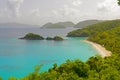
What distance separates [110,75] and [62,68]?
29.7 ft

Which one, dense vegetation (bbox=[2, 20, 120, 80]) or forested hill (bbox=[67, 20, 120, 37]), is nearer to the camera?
dense vegetation (bbox=[2, 20, 120, 80])

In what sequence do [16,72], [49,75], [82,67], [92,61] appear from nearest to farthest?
[49,75] < [82,67] < [92,61] < [16,72]

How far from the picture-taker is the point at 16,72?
2060 inches

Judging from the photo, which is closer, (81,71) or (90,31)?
(81,71)

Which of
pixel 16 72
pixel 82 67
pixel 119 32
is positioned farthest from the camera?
pixel 119 32

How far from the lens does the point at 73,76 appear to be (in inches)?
1072

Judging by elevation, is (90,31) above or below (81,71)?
Result: below

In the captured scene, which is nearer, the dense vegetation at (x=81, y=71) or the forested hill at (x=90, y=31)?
the dense vegetation at (x=81, y=71)

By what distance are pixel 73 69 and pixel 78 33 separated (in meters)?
127

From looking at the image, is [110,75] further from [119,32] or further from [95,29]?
[95,29]

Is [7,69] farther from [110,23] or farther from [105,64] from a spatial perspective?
[110,23]

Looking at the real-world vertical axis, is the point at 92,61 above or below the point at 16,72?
above

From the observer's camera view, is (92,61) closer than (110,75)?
No

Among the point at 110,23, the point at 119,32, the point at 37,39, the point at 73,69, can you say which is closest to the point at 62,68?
the point at 73,69
